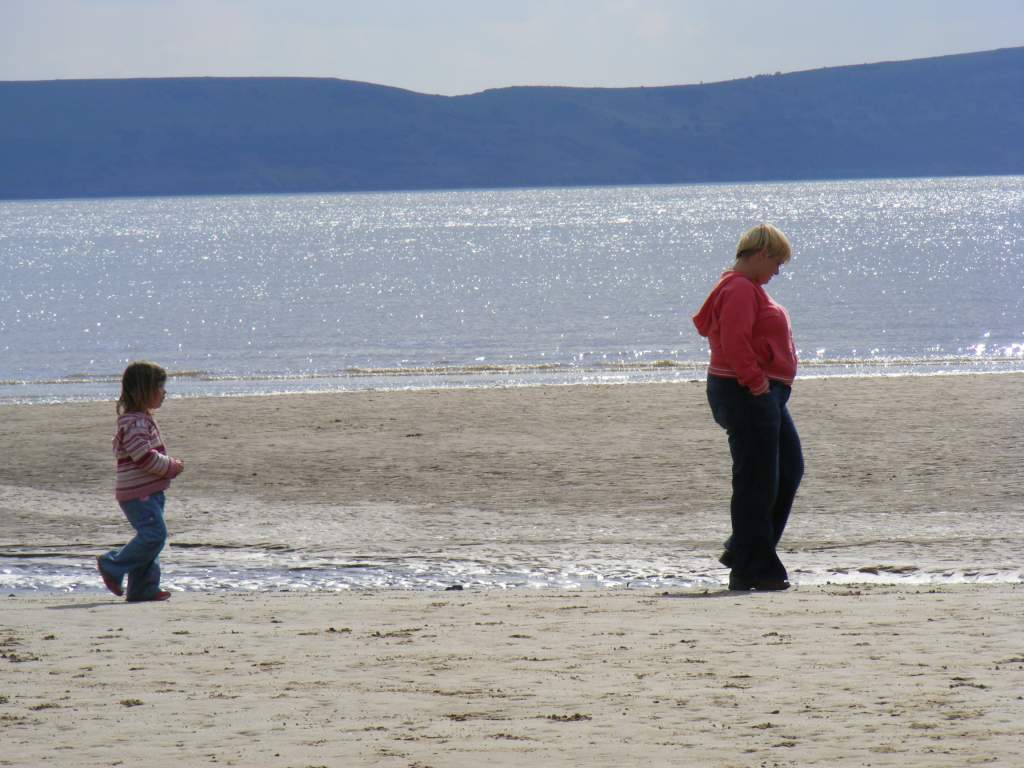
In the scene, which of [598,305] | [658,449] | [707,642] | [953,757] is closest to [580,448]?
[658,449]

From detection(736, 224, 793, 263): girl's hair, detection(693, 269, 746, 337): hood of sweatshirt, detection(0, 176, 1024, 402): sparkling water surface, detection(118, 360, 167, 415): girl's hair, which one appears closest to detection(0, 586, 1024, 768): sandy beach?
detection(118, 360, 167, 415): girl's hair

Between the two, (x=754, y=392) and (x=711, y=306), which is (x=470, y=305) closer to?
(x=711, y=306)

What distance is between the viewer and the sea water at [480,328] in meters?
7.72

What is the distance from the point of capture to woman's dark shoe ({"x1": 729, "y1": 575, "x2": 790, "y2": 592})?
6.45 metres

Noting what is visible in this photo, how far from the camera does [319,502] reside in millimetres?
9914

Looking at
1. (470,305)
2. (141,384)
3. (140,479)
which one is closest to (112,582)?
(140,479)

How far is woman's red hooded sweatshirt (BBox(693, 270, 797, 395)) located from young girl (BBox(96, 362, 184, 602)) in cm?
249

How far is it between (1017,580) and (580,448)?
17.4ft

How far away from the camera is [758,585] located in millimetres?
6457

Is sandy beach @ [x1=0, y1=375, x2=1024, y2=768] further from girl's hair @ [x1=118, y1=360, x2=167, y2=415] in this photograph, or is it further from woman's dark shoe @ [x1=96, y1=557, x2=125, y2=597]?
girl's hair @ [x1=118, y1=360, x2=167, y2=415]

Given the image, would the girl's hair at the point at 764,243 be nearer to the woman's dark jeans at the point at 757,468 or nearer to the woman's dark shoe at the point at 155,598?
the woman's dark jeans at the point at 757,468

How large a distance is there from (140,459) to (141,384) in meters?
0.36

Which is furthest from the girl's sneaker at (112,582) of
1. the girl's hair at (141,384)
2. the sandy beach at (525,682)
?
the girl's hair at (141,384)

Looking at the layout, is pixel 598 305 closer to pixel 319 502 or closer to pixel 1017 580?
pixel 319 502
